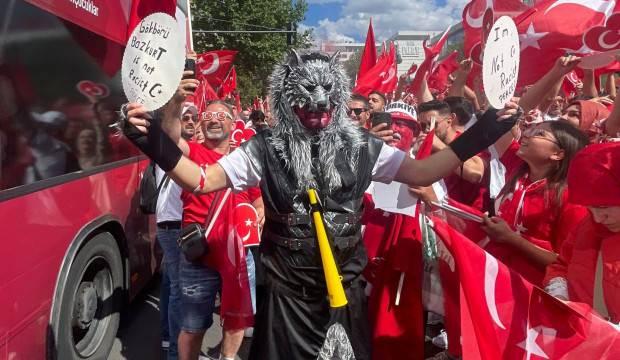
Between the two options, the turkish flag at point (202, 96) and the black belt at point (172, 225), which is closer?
the black belt at point (172, 225)

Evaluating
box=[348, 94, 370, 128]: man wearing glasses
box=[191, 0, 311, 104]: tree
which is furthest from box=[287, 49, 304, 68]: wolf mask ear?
box=[191, 0, 311, 104]: tree

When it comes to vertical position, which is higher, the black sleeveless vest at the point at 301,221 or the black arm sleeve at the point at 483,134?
the black arm sleeve at the point at 483,134

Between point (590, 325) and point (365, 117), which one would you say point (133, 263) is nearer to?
point (365, 117)

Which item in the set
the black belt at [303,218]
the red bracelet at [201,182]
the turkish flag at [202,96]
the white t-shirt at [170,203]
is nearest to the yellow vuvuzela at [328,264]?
the black belt at [303,218]

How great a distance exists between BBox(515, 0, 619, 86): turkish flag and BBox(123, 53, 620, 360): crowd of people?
83 centimetres

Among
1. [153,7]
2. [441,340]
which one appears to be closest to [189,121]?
[153,7]

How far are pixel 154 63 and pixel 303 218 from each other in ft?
2.74

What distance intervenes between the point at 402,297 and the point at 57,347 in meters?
2.09

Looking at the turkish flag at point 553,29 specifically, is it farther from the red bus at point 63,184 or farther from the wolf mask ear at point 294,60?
the red bus at point 63,184

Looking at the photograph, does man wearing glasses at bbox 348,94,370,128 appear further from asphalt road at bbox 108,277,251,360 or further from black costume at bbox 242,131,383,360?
asphalt road at bbox 108,277,251,360

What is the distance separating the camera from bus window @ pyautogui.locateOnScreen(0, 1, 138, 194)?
2656mm

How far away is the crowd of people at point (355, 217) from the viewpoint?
1961mm

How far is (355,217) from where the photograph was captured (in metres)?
2.20

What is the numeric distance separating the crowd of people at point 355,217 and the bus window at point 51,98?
0.79 m
